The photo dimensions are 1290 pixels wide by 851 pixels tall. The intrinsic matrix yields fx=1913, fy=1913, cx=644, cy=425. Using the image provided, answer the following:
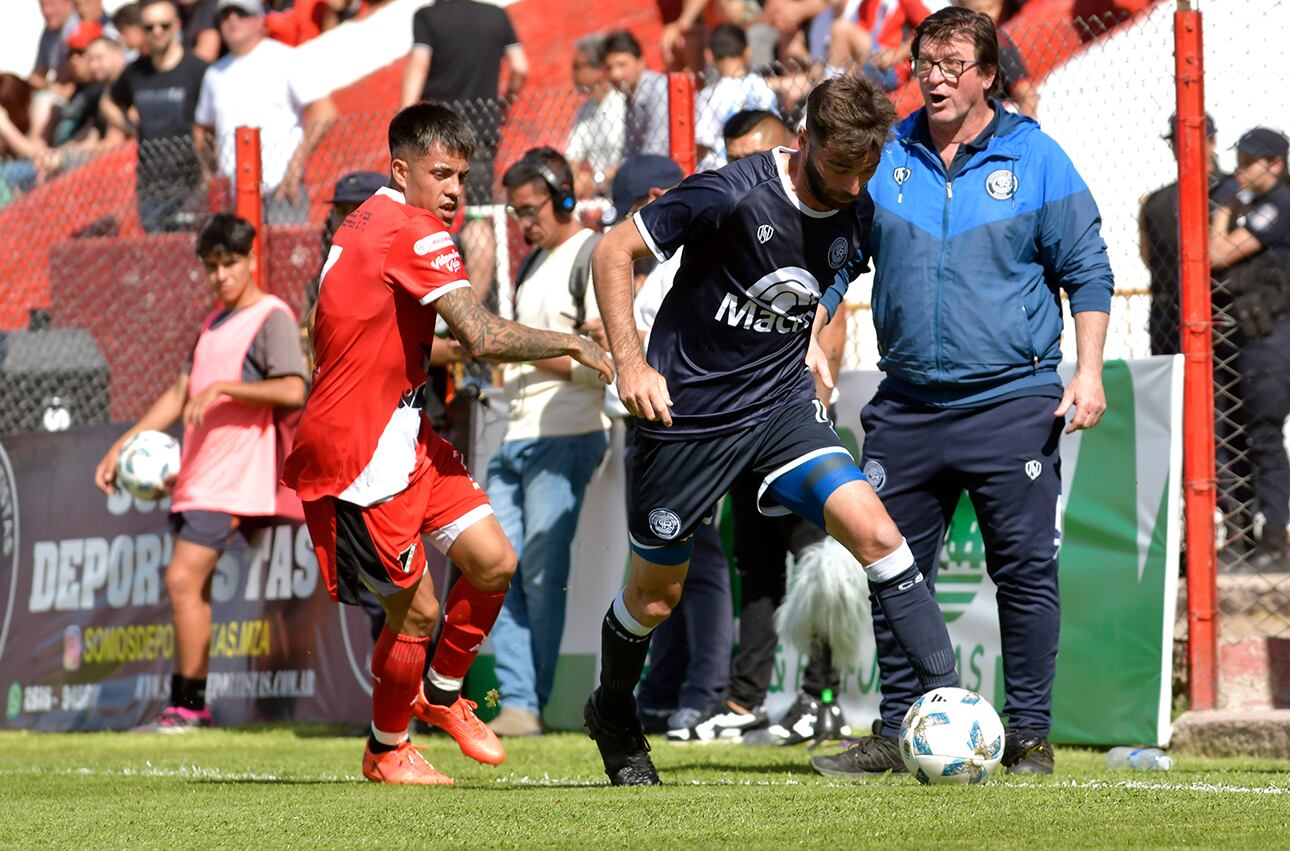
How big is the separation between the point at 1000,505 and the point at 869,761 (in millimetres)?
1022

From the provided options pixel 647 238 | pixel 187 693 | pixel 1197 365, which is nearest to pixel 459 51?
pixel 187 693

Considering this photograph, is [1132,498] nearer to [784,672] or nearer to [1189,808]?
[784,672]

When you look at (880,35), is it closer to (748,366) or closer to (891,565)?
(748,366)

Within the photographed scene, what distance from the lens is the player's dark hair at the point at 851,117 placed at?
5.80 meters

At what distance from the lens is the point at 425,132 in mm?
6676

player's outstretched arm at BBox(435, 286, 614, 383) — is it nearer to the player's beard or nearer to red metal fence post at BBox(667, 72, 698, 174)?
the player's beard

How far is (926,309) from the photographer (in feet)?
22.2

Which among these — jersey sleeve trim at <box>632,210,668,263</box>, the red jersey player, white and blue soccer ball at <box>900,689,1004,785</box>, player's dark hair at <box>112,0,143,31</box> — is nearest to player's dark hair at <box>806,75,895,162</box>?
jersey sleeve trim at <box>632,210,668,263</box>

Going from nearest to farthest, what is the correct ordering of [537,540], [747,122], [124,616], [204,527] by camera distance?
[747,122], [537,540], [204,527], [124,616]

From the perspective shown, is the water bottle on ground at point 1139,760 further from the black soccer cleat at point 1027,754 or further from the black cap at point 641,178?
the black cap at point 641,178

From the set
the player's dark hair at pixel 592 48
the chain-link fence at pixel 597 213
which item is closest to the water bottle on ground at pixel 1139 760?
the chain-link fence at pixel 597 213

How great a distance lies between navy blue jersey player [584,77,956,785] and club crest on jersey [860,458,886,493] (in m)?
0.66

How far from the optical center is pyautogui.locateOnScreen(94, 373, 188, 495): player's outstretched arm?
10219mm

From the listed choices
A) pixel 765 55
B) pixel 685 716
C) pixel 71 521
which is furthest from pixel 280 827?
pixel 765 55
